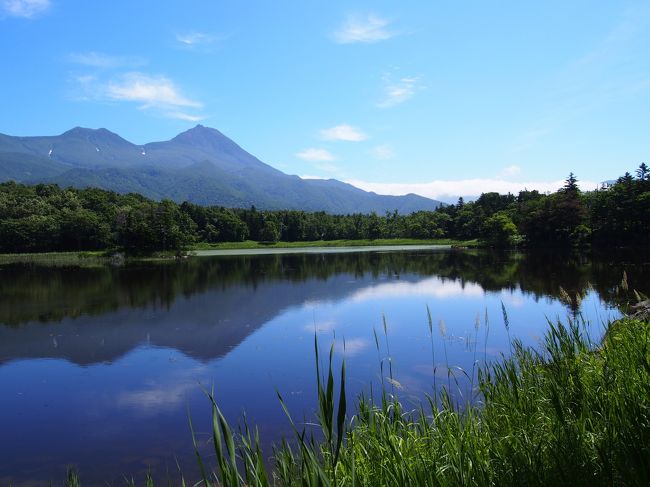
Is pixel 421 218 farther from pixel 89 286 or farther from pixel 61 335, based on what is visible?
pixel 61 335

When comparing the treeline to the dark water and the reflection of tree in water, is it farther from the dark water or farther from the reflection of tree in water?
the dark water

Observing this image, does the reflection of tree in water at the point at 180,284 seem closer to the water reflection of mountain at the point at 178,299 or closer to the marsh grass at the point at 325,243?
the water reflection of mountain at the point at 178,299

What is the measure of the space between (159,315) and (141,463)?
15.7 metres

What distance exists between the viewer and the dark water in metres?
9.20

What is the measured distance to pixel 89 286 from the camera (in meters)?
35.2

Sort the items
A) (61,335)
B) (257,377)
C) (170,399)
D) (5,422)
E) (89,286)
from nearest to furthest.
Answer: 1. (5,422)
2. (170,399)
3. (257,377)
4. (61,335)
5. (89,286)

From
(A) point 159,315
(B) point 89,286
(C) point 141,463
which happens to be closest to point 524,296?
(A) point 159,315

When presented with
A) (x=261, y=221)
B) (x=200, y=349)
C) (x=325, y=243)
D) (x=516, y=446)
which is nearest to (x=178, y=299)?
(x=200, y=349)

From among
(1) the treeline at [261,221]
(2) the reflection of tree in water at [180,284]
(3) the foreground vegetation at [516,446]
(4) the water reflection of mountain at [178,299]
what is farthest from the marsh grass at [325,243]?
(3) the foreground vegetation at [516,446]

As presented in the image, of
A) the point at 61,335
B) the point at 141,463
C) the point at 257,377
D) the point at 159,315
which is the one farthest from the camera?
the point at 159,315

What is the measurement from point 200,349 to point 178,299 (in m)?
12.8

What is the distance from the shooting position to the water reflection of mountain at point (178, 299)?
17.5m

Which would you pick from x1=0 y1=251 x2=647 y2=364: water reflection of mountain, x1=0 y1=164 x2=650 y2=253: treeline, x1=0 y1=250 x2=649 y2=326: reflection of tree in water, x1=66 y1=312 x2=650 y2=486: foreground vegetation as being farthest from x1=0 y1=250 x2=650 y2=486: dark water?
x1=0 y1=164 x2=650 y2=253: treeline

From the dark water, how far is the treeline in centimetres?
3551
